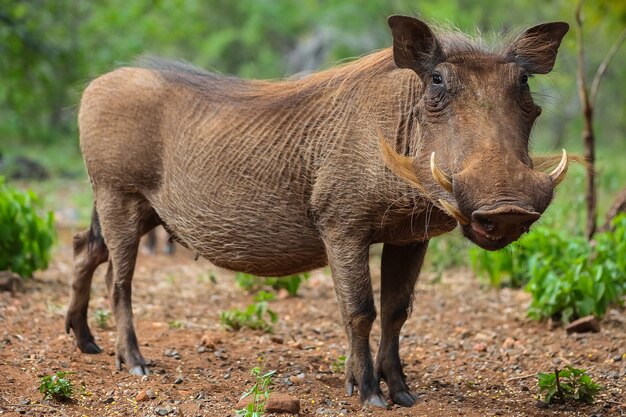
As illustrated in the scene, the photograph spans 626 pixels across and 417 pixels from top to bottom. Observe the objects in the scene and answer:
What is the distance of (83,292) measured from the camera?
5012 millimetres

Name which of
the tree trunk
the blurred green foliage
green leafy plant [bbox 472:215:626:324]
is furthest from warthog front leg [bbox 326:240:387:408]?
the tree trunk

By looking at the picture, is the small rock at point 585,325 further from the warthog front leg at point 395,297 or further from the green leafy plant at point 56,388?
the green leafy plant at point 56,388

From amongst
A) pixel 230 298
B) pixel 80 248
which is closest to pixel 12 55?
pixel 230 298

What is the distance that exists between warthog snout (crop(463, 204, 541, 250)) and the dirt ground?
0.97 metres

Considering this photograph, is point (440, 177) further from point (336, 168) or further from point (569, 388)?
point (569, 388)

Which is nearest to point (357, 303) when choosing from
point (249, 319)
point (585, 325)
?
point (249, 319)

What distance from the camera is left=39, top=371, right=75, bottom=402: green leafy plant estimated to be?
149 inches

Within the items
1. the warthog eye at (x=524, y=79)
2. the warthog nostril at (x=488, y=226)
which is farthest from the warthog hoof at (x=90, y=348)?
the warthog eye at (x=524, y=79)

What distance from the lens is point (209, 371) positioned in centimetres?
461

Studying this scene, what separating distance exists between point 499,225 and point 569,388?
1255 mm

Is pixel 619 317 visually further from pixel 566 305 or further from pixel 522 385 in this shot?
pixel 522 385

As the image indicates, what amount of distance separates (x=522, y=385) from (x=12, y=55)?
8.27 meters

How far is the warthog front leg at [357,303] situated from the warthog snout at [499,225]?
2.39ft

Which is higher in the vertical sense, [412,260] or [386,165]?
[386,165]
